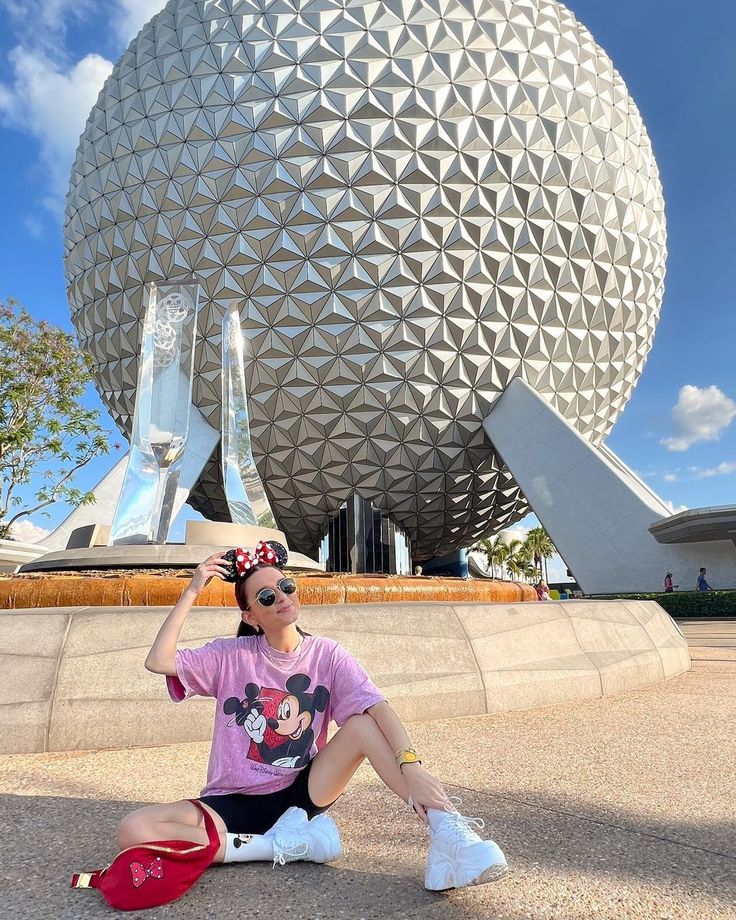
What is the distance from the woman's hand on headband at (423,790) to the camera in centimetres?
175

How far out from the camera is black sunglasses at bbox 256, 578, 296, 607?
1.98 m

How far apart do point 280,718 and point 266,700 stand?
0.25 feet

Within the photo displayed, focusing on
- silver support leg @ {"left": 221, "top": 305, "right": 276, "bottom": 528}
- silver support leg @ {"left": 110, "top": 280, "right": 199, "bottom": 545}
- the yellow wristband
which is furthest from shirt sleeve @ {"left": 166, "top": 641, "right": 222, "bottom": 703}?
silver support leg @ {"left": 221, "top": 305, "right": 276, "bottom": 528}

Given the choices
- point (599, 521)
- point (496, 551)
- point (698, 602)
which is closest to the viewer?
point (698, 602)

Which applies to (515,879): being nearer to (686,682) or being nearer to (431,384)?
(686,682)

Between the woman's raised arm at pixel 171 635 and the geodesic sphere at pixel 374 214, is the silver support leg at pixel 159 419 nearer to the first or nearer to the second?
the woman's raised arm at pixel 171 635

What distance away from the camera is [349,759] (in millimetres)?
1941

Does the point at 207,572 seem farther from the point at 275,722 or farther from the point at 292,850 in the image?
the point at 292,850

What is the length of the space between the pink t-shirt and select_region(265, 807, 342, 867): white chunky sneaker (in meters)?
0.11

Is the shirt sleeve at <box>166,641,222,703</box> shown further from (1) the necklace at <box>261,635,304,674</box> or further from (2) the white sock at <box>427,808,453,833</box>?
(2) the white sock at <box>427,808,453,833</box>

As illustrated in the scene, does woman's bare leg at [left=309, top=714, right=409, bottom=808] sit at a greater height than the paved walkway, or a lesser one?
greater

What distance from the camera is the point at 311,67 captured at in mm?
16312

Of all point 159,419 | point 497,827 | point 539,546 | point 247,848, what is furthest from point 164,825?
point 539,546

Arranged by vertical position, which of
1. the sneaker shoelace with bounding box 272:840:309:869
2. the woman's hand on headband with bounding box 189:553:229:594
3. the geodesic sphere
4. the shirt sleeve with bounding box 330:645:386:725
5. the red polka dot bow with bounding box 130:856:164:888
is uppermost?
the geodesic sphere
